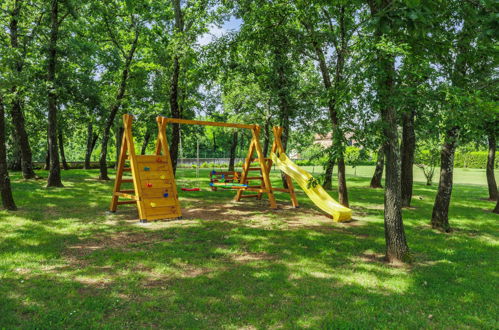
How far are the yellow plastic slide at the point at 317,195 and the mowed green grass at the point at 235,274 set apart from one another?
367 mm

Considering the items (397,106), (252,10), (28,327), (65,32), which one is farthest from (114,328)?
(65,32)

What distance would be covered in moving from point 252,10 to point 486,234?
379 inches

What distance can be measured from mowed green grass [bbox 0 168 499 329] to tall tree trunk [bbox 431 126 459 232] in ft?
1.37

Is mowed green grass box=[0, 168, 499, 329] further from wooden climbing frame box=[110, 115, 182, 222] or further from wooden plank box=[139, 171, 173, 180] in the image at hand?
wooden plank box=[139, 171, 173, 180]

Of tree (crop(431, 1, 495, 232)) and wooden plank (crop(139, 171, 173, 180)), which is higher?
tree (crop(431, 1, 495, 232))

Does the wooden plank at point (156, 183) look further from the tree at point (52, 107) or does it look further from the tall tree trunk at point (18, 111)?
the tall tree trunk at point (18, 111)

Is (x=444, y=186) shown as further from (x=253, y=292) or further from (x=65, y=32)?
(x=65, y=32)

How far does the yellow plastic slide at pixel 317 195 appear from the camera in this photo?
9.11 m

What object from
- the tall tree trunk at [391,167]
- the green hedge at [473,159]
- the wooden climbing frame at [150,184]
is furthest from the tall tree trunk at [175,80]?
the green hedge at [473,159]

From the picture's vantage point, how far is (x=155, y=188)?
365 inches

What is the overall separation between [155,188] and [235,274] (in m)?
5.09

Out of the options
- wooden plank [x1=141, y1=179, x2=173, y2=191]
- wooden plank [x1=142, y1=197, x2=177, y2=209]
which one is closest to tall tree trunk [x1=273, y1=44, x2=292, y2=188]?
wooden plank [x1=141, y1=179, x2=173, y2=191]

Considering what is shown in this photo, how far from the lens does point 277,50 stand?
39.4 feet

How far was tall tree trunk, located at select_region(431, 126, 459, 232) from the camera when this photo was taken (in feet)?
25.7
